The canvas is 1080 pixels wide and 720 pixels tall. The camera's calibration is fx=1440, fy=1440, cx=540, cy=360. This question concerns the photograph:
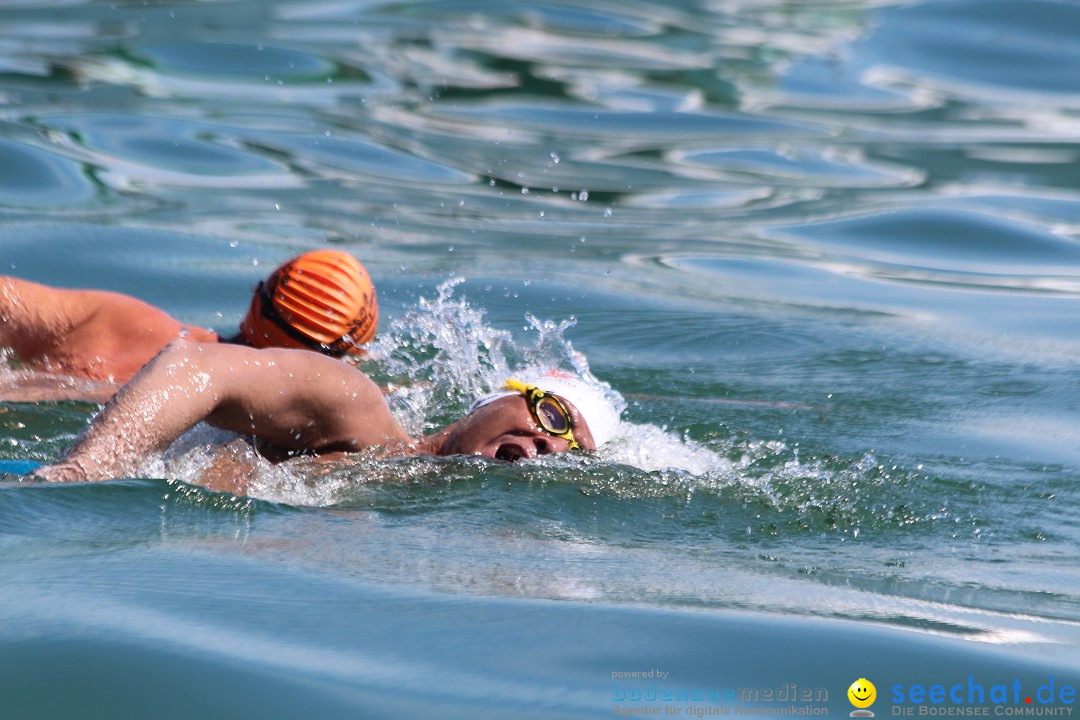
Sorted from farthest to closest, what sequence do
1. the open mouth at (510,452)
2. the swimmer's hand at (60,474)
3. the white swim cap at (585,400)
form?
the white swim cap at (585,400) < the open mouth at (510,452) < the swimmer's hand at (60,474)

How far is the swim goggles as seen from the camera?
18.7 feet

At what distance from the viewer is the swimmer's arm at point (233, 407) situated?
4.24 meters

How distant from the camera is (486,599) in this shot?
151 inches

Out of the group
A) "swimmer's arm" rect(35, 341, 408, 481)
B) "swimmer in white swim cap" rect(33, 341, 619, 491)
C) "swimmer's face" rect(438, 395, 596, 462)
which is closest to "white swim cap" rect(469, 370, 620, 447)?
"swimmer in white swim cap" rect(33, 341, 619, 491)

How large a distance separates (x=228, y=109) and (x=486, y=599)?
478 inches

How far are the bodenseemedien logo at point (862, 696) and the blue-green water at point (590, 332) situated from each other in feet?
0.13

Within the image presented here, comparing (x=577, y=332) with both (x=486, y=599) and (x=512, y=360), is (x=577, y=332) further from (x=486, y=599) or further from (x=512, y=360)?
(x=486, y=599)

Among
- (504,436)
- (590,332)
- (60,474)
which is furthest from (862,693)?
(590,332)

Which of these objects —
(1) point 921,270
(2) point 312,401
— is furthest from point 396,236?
(2) point 312,401

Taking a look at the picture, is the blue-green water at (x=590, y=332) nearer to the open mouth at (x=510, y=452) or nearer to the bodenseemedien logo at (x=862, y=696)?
the bodenseemedien logo at (x=862, y=696)

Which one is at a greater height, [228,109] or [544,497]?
[228,109]

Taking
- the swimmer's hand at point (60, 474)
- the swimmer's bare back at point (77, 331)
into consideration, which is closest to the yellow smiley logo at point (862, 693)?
the swimmer's hand at point (60, 474)

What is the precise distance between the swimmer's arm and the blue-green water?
14 centimetres

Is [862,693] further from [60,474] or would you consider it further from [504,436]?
[504,436]
